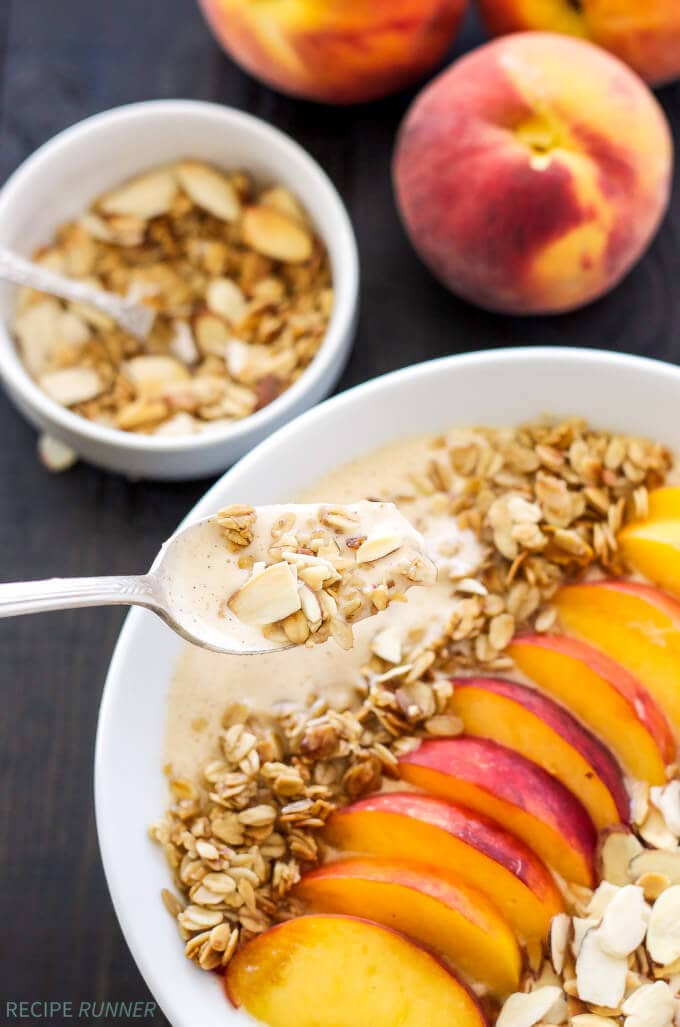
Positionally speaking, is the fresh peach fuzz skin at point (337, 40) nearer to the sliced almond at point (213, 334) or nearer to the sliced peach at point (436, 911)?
the sliced almond at point (213, 334)

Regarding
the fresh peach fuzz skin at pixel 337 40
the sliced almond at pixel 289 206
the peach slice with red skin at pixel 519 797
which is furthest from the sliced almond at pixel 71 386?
the peach slice with red skin at pixel 519 797

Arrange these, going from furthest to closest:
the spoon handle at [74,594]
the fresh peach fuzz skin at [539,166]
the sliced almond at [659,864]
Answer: the fresh peach fuzz skin at [539,166], the sliced almond at [659,864], the spoon handle at [74,594]

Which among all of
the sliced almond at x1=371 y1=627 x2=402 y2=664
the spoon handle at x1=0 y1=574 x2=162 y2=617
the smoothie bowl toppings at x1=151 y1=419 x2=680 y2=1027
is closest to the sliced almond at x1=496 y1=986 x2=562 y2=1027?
the smoothie bowl toppings at x1=151 y1=419 x2=680 y2=1027

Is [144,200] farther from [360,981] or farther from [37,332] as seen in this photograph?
[360,981]

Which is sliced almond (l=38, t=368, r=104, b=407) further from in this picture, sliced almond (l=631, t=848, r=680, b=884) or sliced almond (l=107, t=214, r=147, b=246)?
sliced almond (l=631, t=848, r=680, b=884)

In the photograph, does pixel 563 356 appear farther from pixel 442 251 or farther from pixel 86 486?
pixel 86 486

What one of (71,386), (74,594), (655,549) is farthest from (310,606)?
(71,386)
